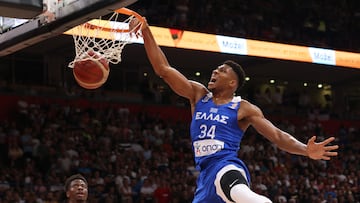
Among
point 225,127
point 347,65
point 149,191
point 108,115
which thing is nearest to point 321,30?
point 347,65

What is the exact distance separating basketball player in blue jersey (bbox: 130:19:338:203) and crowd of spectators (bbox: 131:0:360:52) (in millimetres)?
10263

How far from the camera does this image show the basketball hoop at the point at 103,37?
5.79 metres

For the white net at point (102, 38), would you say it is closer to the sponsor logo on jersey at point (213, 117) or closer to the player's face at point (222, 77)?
the player's face at point (222, 77)

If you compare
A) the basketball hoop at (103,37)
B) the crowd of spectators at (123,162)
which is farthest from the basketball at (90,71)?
the crowd of spectators at (123,162)

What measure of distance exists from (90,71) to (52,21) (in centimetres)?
67

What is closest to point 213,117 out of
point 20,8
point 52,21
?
point 52,21

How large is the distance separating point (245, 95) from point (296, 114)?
179cm

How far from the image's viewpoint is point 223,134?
4816mm

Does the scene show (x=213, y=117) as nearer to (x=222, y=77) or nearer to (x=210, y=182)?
(x=222, y=77)

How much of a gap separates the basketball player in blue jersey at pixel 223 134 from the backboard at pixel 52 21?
1.82ft

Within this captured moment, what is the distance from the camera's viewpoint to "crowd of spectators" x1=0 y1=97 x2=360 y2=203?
12633 mm

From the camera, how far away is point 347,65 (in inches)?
722

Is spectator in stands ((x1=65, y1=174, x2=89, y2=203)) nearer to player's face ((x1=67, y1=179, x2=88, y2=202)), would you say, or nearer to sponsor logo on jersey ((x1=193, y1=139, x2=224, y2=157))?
player's face ((x1=67, y1=179, x2=88, y2=202))

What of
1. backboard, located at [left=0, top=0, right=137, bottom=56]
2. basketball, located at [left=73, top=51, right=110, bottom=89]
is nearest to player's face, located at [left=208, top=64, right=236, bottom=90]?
backboard, located at [left=0, top=0, right=137, bottom=56]
